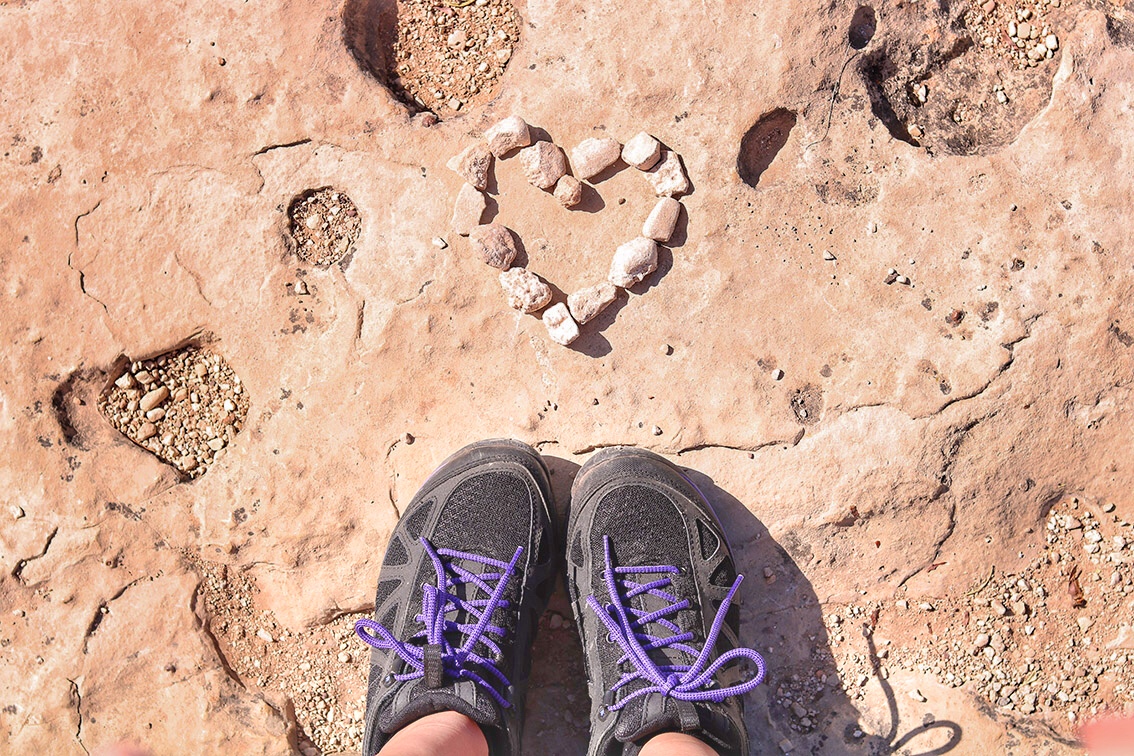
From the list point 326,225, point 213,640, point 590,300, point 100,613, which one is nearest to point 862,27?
point 590,300

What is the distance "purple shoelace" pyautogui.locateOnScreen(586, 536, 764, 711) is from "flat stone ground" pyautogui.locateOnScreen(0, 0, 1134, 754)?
0.21m

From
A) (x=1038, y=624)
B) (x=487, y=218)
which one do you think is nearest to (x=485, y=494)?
(x=487, y=218)

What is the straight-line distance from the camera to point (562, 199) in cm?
224

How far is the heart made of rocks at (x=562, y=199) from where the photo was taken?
2186mm

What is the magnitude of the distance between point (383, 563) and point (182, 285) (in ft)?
3.37

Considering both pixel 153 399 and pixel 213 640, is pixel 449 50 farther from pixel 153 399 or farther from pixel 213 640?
pixel 213 640

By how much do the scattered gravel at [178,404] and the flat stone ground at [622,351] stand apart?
0.13ft

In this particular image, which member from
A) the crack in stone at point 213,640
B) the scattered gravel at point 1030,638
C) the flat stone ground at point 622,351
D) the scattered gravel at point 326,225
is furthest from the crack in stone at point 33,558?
the scattered gravel at point 1030,638

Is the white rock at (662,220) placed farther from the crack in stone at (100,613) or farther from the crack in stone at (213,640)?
the crack in stone at (100,613)

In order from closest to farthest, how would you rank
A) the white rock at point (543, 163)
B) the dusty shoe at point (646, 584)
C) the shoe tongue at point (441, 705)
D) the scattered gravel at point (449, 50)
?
1. the shoe tongue at point (441, 705)
2. the dusty shoe at point (646, 584)
3. the white rock at point (543, 163)
4. the scattered gravel at point (449, 50)

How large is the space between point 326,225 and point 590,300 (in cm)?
83

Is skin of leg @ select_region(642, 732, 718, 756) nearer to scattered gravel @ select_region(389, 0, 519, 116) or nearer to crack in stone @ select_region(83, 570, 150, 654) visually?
crack in stone @ select_region(83, 570, 150, 654)

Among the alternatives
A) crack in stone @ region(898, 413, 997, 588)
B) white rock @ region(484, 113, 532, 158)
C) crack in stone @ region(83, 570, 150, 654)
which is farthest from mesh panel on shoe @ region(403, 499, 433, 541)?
crack in stone @ region(898, 413, 997, 588)

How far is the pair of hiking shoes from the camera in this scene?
6.91 ft
